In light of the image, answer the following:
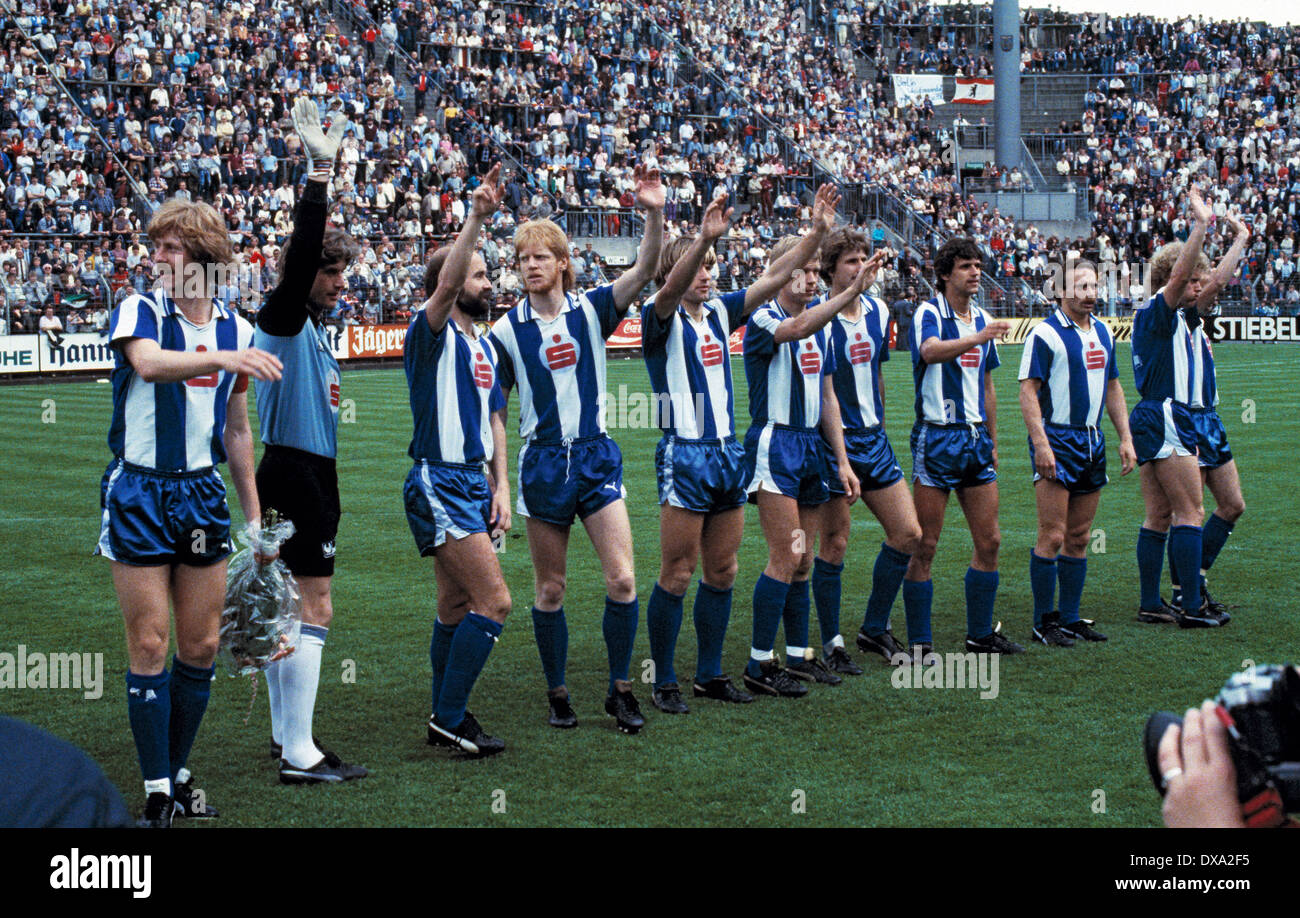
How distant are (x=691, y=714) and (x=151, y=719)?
2421mm

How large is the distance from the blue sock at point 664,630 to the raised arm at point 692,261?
127 cm

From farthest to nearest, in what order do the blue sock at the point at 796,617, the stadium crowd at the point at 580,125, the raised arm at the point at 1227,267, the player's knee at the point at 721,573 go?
the stadium crowd at the point at 580,125 → the raised arm at the point at 1227,267 → the blue sock at the point at 796,617 → the player's knee at the point at 721,573

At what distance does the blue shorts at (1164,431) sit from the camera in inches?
327

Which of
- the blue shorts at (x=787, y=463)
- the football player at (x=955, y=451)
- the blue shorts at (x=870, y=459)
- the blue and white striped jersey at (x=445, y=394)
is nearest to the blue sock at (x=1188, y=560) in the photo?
the football player at (x=955, y=451)

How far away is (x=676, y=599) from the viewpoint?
21.5 ft

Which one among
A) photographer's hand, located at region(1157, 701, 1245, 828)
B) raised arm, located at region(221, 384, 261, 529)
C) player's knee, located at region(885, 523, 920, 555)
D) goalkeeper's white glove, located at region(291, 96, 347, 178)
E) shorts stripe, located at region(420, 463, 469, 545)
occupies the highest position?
goalkeeper's white glove, located at region(291, 96, 347, 178)

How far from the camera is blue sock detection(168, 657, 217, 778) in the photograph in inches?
201

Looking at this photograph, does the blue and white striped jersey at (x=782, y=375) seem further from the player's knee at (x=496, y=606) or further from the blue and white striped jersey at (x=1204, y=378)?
the blue and white striped jersey at (x=1204, y=378)

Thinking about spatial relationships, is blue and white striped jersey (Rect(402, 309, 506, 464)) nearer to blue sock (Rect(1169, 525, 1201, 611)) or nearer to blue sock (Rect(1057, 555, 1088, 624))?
blue sock (Rect(1057, 555, 1088, 624))

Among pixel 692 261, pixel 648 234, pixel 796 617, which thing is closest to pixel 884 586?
pixel 796 617

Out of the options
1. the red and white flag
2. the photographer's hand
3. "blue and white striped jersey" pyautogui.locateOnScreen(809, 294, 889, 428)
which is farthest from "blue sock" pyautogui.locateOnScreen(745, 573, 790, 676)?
the red and white flag

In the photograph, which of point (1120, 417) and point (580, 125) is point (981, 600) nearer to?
point (1120, 417)

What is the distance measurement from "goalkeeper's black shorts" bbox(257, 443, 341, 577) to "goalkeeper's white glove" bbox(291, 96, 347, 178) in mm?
1188
